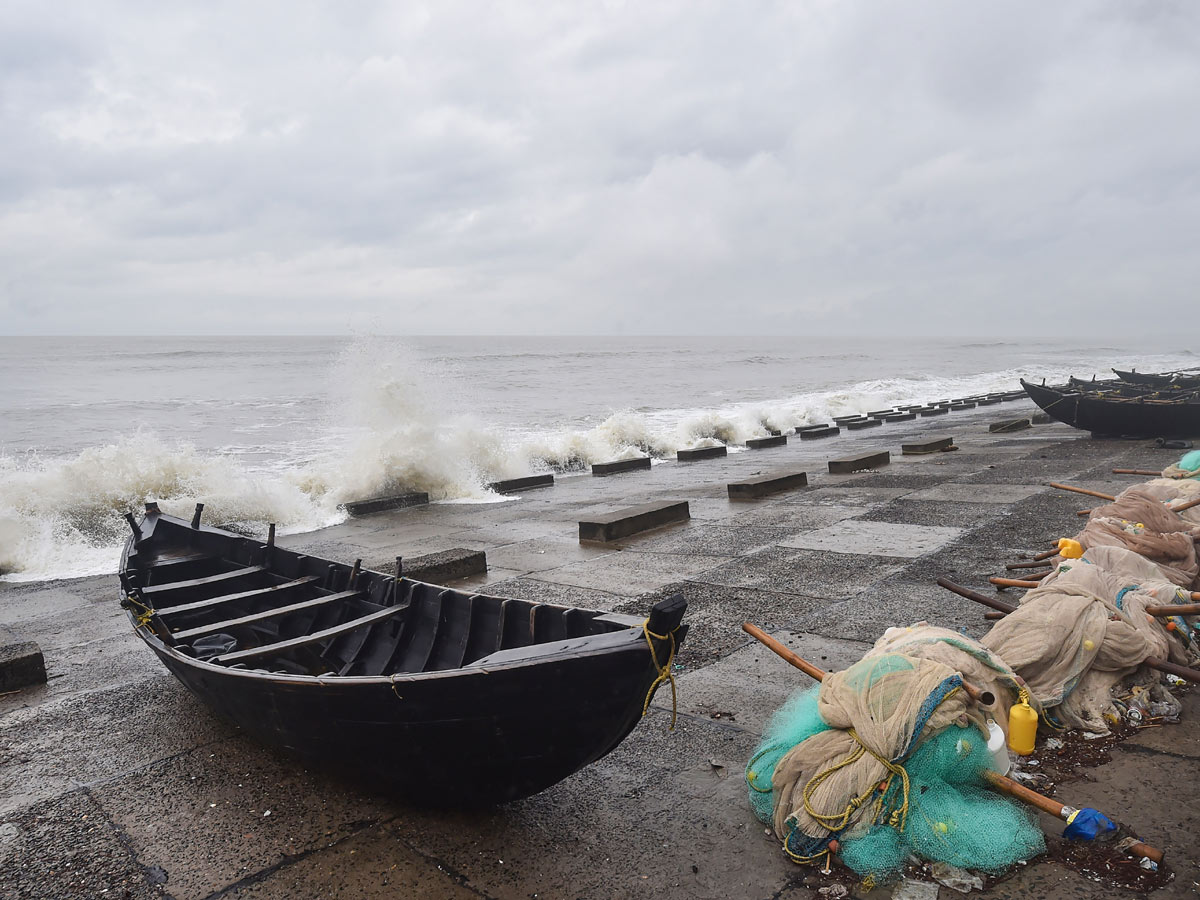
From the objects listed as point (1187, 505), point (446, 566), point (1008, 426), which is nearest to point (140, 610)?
point (446, 566)

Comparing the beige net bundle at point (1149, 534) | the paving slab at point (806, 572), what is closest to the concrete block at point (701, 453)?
the paving slab at point (806, 572)

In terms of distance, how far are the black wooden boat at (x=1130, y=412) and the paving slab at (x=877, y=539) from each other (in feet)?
28.1

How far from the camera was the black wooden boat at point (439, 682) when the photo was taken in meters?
2.81

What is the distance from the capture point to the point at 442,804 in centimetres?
332

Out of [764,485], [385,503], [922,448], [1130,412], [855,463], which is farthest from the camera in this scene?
[922,448]

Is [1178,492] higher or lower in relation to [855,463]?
higher

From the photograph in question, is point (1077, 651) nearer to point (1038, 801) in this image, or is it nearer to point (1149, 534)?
point (1038, 801)

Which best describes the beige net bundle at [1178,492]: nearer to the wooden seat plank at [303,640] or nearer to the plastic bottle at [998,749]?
the plastic bottle at [998,749]

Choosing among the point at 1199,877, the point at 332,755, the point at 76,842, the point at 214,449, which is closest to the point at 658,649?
the point at 332,755

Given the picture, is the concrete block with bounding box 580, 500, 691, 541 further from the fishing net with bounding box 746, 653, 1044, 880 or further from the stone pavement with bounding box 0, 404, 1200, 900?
the fishing net with bounding box 746, 653, 1044, 880

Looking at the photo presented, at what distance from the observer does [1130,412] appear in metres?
14.5

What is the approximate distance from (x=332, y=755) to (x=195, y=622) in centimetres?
286

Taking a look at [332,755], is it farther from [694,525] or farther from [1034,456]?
[1034,456]

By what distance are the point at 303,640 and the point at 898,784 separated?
303cm
